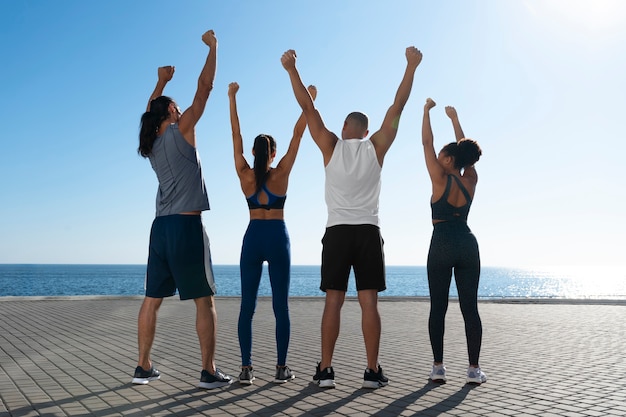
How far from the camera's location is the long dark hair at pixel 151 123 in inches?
204

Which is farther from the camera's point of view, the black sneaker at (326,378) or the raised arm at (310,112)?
the raised arm at (310,112)

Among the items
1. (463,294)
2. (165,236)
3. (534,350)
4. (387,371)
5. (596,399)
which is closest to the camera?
(596,399)

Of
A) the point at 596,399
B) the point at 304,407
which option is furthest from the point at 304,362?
the point at 596,399

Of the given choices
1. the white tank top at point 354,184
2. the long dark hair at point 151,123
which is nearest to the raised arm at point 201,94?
the long dark hair at point 151,123

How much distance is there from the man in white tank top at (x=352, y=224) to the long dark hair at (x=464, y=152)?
2.33 feet

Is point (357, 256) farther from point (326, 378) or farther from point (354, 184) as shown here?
point (326, 378)

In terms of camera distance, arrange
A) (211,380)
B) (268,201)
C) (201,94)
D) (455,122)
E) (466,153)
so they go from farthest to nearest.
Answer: (455,122) → (466,153) → (268,201) → (211,380) → (201,94)

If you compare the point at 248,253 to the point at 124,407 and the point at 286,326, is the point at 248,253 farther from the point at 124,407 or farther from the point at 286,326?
the point at 124,407

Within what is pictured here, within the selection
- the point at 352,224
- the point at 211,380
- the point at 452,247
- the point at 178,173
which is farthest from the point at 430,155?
the point at 211,380

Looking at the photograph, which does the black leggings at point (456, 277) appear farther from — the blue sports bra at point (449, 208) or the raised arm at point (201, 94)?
the raised arm at point (201, 94)

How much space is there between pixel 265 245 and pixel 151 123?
1379 millimetres

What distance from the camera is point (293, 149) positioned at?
5.46 m

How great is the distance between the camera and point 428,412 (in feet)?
13.8

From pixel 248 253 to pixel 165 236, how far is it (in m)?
0.69
